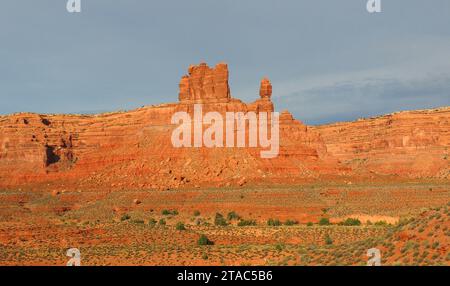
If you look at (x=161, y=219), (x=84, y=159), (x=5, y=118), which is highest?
(x=5, y=118)

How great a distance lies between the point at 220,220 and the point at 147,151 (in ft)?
136

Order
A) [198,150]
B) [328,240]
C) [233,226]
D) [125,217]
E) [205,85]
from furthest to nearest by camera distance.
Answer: [205,85]
[198,150]
[125,217]
[233,226]
[328,240]

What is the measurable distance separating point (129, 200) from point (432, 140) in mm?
79890

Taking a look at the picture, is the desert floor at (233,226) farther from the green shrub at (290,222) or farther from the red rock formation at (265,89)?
the red rock formation at (265,89)

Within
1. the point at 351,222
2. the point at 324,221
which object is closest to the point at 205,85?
the point at 324,221

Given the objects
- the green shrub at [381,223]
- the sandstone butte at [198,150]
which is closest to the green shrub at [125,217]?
the sandstone butte at [198,150]

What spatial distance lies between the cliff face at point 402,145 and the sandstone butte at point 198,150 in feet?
0.65

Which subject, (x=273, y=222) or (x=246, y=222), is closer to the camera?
(x=273, y=222)

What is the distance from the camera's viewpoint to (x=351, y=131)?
163 meters

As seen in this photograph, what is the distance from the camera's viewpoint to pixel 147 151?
10594 cm

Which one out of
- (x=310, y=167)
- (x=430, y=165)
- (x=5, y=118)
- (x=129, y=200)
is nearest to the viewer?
(x=129, y=200)

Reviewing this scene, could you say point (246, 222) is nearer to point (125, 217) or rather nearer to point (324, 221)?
point (324, 221)
